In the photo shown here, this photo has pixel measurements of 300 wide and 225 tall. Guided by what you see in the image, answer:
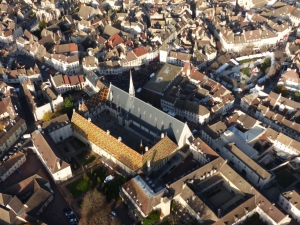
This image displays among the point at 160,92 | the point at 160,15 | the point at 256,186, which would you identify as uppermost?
the point at 160,15

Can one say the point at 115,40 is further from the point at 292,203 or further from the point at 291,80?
the point at 292,203

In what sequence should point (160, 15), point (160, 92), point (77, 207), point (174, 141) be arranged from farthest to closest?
point (160, 15) < point (160, 92) < point (174, 141) < point (77, 207)

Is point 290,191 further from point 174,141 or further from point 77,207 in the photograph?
point 77,207

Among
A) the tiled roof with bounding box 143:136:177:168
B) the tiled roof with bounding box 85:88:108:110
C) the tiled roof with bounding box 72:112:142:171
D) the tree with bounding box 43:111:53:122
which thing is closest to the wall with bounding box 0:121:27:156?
the tree with bounding box 43:111:53:122

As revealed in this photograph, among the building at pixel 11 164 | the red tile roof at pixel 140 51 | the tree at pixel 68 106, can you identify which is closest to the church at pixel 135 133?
the tree at pixel 68 106

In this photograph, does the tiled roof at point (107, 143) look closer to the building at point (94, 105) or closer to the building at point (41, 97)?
the building at point (94, 105)

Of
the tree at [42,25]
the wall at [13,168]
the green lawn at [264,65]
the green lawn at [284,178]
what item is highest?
the tree at [42,25]

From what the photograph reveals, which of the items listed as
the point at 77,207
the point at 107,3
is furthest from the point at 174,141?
the point at 107,3

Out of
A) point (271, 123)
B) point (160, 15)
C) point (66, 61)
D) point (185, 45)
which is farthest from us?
point (160, 15)
